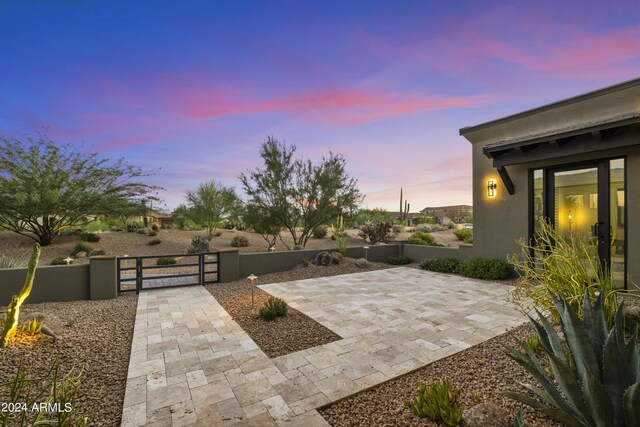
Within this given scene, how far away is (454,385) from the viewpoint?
276 cm

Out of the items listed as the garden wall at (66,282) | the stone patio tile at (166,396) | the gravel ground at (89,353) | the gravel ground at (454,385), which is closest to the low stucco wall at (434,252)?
the gravel ground at (454,385)

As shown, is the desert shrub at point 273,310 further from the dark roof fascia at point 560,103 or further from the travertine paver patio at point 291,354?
the dark roof fascia at point 560,103

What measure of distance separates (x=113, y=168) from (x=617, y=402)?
17.2 meters

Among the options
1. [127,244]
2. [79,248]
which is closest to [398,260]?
[79,248]

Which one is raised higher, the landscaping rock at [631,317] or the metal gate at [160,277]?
the landscaping rock at [631,317]

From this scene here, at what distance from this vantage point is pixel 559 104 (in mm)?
7043

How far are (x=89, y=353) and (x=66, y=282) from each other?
354 centimetres

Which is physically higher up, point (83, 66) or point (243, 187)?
point (83, 66)

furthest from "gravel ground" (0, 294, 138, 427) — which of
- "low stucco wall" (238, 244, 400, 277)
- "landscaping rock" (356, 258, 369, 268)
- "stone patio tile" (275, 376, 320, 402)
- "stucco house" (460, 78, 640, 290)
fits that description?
"stucco house" (460, 78, 640, 290)

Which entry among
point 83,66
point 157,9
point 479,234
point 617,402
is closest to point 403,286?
point 479,234

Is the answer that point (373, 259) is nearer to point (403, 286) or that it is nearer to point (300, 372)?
point (403, 286)

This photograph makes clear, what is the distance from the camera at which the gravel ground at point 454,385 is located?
7.57ft

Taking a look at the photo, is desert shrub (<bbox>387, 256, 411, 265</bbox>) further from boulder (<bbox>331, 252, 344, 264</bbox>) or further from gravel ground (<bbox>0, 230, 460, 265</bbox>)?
gravel ground (<bbox>0, 230, 460, 265</bbox>)

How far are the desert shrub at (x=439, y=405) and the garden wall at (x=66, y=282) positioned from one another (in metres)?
6.71
